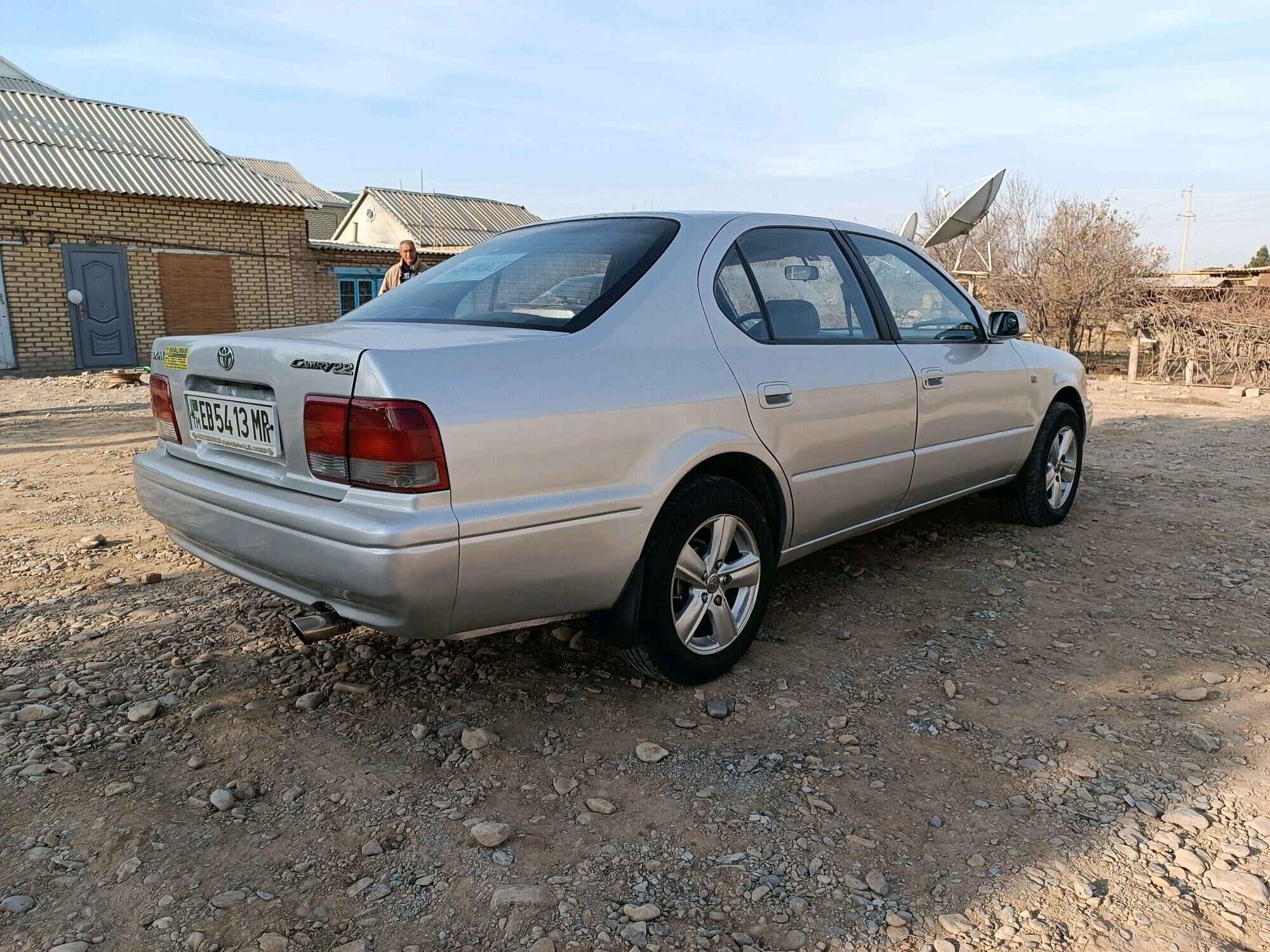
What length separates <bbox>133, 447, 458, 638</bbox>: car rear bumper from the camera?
7.00 ft

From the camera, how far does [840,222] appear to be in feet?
12.6

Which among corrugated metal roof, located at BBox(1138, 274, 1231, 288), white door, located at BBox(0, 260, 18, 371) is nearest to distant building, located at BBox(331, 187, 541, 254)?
white door, located at BBox(0, 260, 18, 371)

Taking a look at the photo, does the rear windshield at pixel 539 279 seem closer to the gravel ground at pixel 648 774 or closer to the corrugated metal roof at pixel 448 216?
the gravel ground at pixel 648 774

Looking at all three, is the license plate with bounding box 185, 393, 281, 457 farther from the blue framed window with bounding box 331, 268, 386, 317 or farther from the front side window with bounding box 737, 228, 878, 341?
the blue framed window with bounding box 331, 268, 386, 317

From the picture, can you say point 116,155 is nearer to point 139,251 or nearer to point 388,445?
point 139,251

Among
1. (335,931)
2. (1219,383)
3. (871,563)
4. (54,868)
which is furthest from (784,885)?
(1219,383)

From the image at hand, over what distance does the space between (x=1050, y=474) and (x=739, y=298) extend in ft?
8.67

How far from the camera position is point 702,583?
2879 millimetres

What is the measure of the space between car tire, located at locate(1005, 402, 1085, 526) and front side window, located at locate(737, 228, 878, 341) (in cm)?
163

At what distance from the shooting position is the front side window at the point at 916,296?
3826mm

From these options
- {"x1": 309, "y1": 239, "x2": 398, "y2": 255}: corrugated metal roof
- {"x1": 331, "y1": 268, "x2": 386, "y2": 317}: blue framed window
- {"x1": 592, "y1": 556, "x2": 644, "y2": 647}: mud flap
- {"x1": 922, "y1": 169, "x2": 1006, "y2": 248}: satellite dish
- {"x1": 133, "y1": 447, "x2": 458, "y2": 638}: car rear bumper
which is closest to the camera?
{"x1": 133, "y1": 447, "x2": 458, "y2": 638}: car rear bumper

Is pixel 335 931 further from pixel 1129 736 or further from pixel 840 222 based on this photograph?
pixel 840 222

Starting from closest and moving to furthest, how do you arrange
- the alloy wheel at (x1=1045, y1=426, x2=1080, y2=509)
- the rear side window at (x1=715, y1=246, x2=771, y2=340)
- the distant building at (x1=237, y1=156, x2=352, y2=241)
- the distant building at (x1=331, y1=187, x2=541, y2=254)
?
the rear side window at (x1=715, y1=246, x2=771, y2=340) < the alloy wheel at (x1=1045, y1=426, x2=1080, y2=509) < the distant building at (x1=331, y1=187, x2=541, y2=254) < the distant building at (x1=237, y1=156, x2=352, y2=241)

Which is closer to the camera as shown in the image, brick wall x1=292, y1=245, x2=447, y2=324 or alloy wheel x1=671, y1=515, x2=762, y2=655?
alloy wheel x1=671, y1=515, x2=762, y2=655
